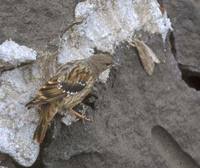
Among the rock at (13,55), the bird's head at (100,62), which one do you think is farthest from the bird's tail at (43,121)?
the bird's head at (100,62)

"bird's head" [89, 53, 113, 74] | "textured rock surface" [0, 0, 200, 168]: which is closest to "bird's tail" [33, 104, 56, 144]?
"textured rock surface" [0, 0, 200, 168]

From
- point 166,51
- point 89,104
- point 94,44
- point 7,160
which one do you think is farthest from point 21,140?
point 166,51

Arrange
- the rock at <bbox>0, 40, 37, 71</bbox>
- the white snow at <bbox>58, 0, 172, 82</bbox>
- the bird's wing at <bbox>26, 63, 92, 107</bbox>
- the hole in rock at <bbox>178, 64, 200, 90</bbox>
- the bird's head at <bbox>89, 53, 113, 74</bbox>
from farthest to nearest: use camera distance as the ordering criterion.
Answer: the hole in rock at <bbox>178, 64, 200, 90</bbox> < the white snow at <bbox>58, 0, 172, 82</bbox> < the bird's head at <bbox>89, 53, 113, 74</bbox> < the rock at <bbox>0, 40, 37, 71</bbox> < the bird's wing at <bbox>26, 63, 92, 107</bbox>

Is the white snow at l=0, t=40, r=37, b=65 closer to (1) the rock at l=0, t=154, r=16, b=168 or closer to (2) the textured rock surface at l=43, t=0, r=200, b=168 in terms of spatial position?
(2) the textured rock surface at l=43, t=0, r=200, b=168

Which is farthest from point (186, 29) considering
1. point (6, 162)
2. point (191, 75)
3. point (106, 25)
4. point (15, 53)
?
point (6, 162)

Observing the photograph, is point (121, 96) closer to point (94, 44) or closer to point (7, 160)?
point (94, 44)

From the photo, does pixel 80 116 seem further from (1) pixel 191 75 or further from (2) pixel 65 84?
(1) pixel 191 75

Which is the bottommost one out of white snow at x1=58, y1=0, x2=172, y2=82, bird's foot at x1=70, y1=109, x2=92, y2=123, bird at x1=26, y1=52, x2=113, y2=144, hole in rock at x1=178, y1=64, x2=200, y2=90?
hole in rock at x1=178, y1=64, x2=200, y2=90
